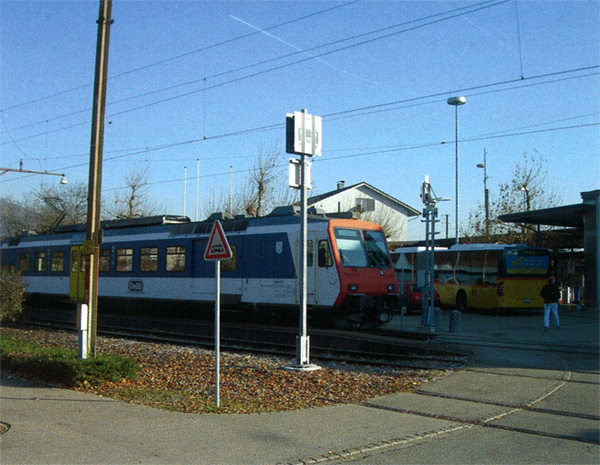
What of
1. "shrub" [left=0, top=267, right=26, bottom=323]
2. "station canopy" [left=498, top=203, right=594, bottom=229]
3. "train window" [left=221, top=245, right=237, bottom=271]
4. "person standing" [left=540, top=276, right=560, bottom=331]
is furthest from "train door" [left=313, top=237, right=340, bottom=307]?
"station canopy" [left=498, top=203, right=594, bottom=229]

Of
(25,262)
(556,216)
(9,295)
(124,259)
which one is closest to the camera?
(9,295)

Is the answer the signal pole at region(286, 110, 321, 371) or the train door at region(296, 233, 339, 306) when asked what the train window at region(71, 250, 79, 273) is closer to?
the train door at region(296, 233, 339, 306)

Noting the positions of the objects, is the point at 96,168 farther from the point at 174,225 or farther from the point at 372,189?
the point at 372,189

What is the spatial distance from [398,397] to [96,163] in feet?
21.9

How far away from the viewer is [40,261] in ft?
93.1

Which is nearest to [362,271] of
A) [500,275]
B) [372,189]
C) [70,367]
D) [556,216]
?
[500,275]

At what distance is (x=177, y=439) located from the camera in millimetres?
6672

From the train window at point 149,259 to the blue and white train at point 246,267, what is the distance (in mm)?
36

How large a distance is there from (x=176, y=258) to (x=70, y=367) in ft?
40.8

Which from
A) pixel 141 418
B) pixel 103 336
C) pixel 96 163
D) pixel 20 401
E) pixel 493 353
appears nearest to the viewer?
→ pixel 141 418

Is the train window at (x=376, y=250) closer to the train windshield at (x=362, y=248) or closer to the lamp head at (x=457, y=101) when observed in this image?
the train windshield at (x=362, y=248)

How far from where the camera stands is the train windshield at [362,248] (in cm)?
1812

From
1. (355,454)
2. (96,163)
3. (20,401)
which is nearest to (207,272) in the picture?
(96,163)

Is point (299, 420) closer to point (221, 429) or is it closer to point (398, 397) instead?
point (221, 429)
